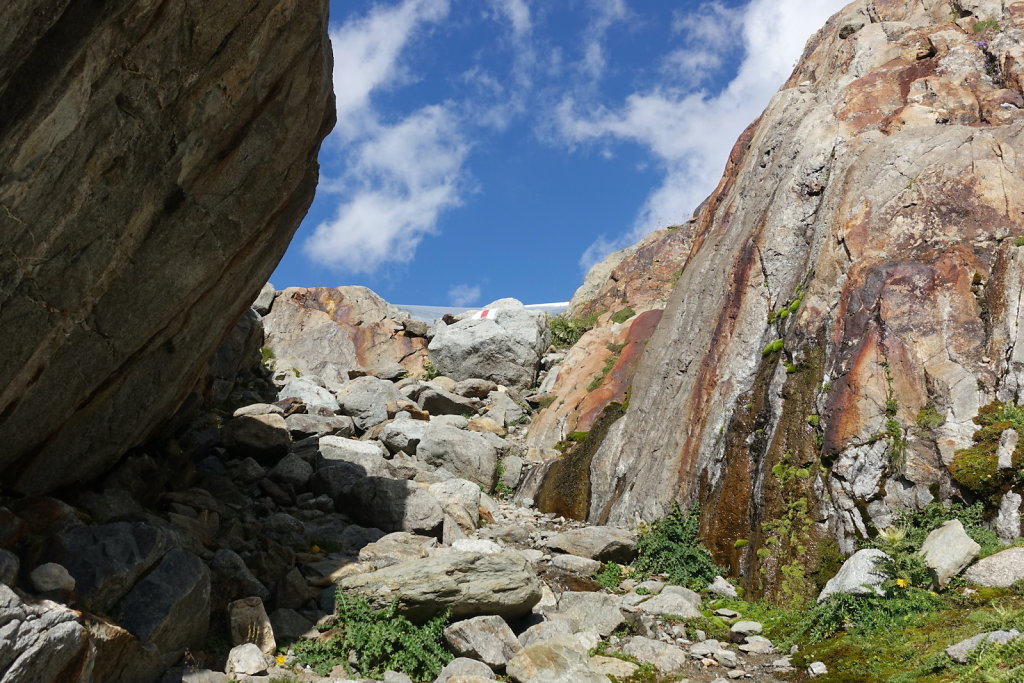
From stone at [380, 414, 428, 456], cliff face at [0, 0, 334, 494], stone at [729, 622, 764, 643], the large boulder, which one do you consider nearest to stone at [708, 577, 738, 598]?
stone at [729, 622, 764, 643]

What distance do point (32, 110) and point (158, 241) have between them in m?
3.19

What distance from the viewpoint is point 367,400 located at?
27812 millimetres

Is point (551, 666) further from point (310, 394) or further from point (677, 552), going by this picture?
point (310, 394)

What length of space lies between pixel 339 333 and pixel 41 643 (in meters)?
32.5

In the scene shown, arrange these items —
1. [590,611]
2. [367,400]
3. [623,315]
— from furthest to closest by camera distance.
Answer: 1. [623,315]
2. [367,400]
3. [590,611]

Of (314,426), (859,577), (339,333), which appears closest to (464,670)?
(859,577)

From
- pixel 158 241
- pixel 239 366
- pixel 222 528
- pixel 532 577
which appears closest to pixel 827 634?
pixel 532 577

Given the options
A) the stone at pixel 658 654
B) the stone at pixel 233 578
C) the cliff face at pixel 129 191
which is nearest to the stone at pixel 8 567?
the cliff face at pixel 129 191

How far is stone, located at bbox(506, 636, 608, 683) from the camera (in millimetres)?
10516

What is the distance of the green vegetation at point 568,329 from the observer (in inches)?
1470

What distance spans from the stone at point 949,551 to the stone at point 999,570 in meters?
0.16

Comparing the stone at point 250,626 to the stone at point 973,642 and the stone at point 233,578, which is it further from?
the stone at point 973,642

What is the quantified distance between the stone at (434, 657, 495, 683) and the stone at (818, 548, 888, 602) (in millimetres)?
5731

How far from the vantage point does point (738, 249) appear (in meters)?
22.5
